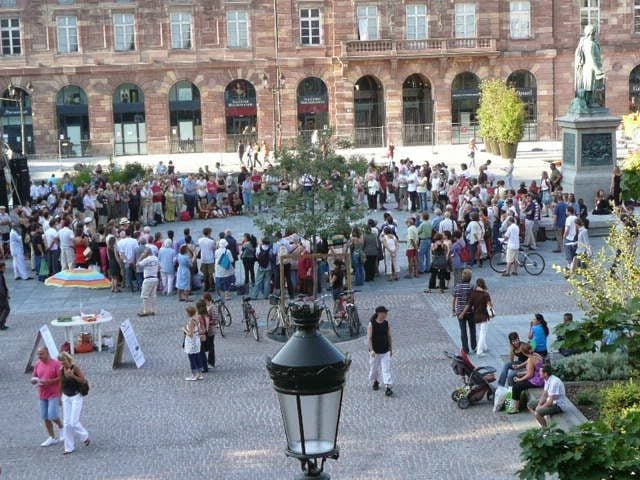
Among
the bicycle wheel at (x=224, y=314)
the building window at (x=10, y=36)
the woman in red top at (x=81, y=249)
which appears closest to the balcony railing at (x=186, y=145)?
the building window at (x=10, y=36)

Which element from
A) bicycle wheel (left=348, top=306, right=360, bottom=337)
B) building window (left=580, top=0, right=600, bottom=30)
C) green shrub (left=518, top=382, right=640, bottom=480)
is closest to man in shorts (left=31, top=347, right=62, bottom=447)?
bicycle wheel (left=348, top=306, right=360, bottom=337)

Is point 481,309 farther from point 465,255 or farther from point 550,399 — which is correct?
point 465,255

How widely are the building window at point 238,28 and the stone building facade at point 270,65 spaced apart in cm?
7

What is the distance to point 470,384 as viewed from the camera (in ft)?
59.0

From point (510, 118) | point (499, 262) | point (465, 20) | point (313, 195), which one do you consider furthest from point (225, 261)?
point (465, 20)

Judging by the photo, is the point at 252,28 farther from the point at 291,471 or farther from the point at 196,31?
the point at 291,471

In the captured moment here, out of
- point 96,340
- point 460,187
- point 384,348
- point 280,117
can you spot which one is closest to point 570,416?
point 384,348

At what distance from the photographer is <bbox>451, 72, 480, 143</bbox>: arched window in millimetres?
61156

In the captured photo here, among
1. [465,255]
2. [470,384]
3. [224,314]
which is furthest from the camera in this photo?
[465,255]

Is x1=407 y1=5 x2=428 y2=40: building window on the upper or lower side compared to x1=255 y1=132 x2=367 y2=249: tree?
upper

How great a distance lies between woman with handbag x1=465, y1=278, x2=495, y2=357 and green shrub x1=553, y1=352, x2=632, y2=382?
6.65 feet

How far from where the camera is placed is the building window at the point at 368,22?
59.0 metres

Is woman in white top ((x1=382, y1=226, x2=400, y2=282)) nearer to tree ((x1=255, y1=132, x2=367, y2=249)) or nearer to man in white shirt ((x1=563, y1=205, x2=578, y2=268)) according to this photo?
tree ((x1=255, y1=132, x2=367, y2=249))

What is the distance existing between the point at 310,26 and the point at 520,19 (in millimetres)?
10354
